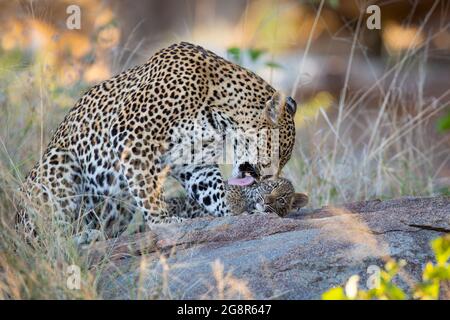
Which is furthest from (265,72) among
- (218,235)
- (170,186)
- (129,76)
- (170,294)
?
(170,294)

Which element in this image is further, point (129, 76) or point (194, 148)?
point (129, 76)

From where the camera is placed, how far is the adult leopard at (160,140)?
832 centimetres

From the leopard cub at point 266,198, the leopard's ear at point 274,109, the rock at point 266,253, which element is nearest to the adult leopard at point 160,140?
the leopard's ear at point 274,109

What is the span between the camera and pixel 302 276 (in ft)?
20.9

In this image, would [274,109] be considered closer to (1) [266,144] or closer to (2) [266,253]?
(1) [266,144]

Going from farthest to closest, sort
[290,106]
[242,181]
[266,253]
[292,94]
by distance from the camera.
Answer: [292,94]
[290,106]
[242,181]
[266,253]

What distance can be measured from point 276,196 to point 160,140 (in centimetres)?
108

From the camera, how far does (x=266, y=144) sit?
8.40m

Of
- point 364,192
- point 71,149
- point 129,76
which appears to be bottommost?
point 364,192

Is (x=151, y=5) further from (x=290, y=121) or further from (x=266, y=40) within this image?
(x=290, y=121)

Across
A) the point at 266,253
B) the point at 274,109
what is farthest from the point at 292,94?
the point at 266,253

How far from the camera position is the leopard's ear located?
836cm
